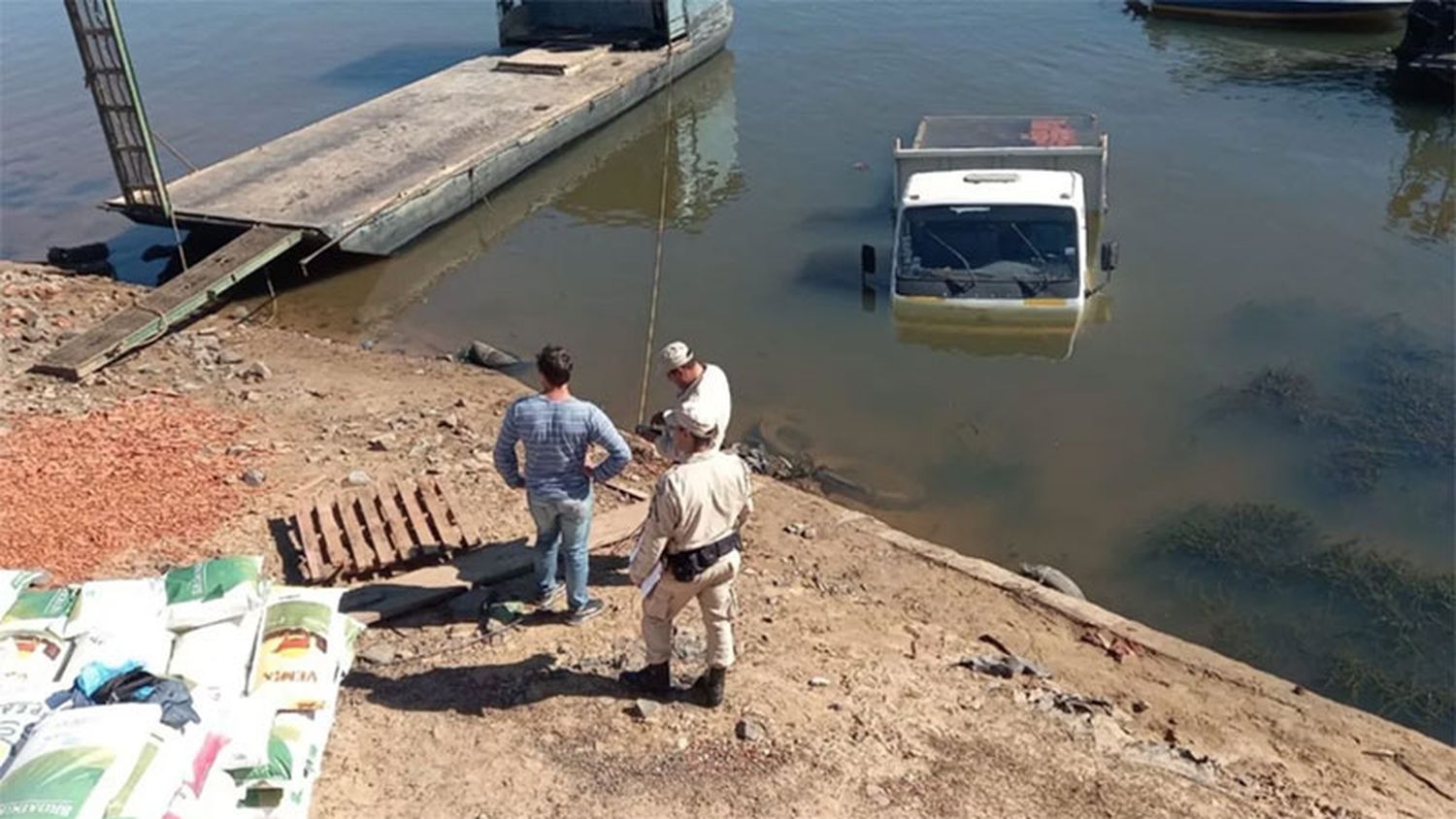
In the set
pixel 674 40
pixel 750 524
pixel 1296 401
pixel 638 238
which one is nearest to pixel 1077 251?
pixel 1296 401

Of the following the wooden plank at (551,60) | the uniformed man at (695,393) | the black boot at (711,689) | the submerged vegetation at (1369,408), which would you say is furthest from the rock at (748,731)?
the wooden plank at (551,60)

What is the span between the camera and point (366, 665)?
6973 mm

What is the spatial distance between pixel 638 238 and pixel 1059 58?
1154 cm

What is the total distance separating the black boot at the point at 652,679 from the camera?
21.7 ft

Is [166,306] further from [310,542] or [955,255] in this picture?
[955,255]

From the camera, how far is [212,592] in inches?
241

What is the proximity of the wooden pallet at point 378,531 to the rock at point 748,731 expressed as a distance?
2.58 m

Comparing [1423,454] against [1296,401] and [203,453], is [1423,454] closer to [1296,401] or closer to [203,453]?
[1296,401]

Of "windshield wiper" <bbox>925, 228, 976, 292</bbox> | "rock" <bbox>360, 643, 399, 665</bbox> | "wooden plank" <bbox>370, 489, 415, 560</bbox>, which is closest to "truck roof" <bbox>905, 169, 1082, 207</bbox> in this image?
"windshield wiper" <bbox>925, 228, 976, 292</bbox>

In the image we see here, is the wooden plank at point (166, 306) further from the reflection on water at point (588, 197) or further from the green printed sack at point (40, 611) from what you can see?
the green printed sack at point (40, 611)

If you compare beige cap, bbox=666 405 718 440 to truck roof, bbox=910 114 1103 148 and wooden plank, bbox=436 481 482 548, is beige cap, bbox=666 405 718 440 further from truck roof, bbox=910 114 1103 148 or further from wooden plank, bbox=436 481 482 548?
truck roof, bbox=910 114 1103 148

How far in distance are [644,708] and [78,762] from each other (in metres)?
2.88

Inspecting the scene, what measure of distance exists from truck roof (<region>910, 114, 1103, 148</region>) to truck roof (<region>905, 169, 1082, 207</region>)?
0.99 meters

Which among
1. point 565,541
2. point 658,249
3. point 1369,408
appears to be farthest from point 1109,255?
point 565,541
